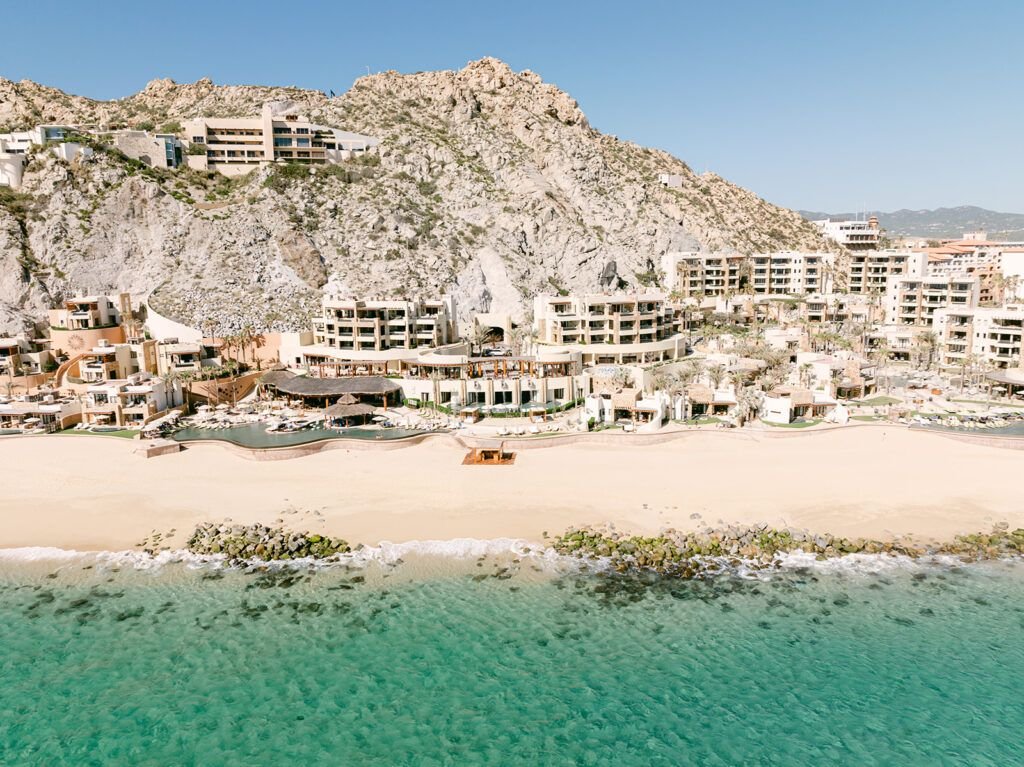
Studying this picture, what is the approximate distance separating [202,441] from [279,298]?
38.0 m

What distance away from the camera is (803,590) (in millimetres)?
31750

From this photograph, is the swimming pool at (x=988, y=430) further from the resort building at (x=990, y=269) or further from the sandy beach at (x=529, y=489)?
the resort building at (x=990, y=269)

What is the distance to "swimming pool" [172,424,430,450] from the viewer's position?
54.4 m

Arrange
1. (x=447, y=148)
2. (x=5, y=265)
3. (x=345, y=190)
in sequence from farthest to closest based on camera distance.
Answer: (x=447, y=148) → (x=345, y=190) → (x=5, y=265)

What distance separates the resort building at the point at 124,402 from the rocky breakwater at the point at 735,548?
144ft

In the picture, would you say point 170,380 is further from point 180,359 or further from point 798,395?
point 798,395

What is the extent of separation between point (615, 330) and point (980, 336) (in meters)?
40.3

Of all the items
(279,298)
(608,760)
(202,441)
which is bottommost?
(608,760)

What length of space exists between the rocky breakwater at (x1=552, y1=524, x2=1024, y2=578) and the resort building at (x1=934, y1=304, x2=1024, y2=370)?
43.7 metres

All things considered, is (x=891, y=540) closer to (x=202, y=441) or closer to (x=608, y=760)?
(x=608, y=760)

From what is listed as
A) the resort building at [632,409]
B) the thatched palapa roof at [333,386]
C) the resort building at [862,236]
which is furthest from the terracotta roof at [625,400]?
the resort building at [862,236]

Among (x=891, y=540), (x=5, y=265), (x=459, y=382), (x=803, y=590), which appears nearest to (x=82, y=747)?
(x=803, y=590)

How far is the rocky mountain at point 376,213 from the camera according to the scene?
8794cm

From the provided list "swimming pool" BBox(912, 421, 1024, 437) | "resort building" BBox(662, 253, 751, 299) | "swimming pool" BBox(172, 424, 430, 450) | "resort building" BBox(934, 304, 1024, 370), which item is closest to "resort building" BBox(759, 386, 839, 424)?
"swimming pool" BBox(912, 421, 1024, 437)
